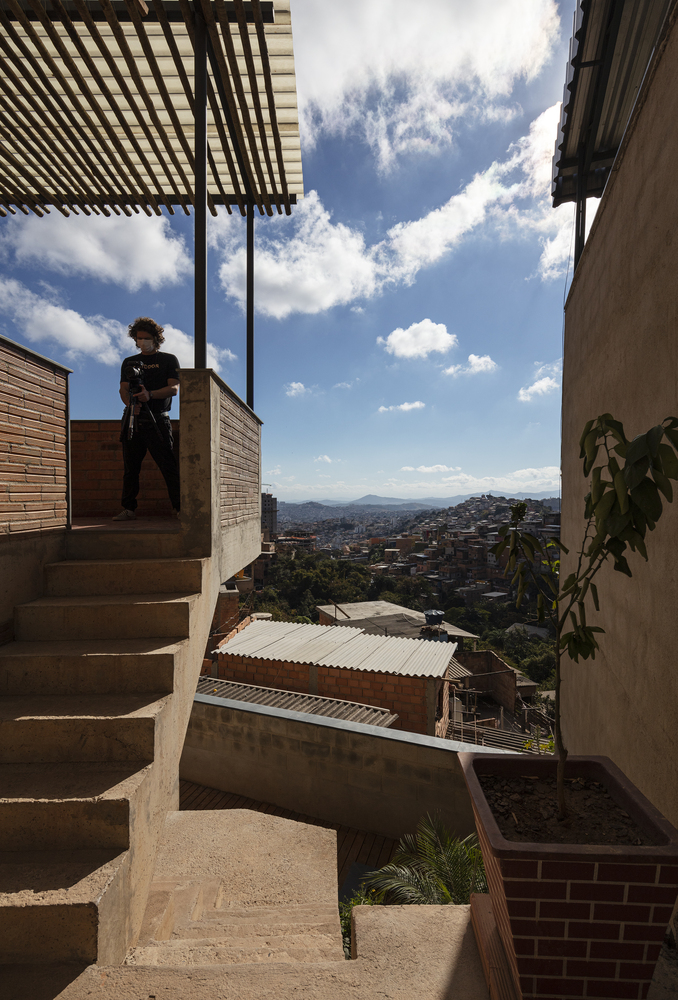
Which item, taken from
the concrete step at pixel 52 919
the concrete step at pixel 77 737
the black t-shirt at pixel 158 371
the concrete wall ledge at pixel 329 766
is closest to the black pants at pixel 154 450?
the black t-shirt at pixel 158 371

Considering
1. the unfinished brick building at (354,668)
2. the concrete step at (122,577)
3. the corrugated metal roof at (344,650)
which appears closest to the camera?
the concrete step at (122,577)

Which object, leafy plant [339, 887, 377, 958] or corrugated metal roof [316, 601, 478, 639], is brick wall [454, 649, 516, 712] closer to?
corrugated metal roof [316, 601, 478, 639]

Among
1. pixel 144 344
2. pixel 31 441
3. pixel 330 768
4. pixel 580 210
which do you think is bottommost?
pixel 330 768

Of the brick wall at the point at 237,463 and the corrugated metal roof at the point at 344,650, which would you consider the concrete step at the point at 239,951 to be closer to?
the brick wall at the point at 237,463

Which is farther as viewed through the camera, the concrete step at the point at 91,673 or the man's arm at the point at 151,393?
the man's arm at the point at 151,393

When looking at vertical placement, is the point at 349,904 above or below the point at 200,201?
below

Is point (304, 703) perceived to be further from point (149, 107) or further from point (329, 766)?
point (149, 107)

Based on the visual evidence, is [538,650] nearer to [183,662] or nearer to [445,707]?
[445,707]

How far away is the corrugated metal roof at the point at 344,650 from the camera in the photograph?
720 cm

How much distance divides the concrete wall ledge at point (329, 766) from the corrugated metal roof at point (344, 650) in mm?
2159

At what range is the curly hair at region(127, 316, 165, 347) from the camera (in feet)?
11.9

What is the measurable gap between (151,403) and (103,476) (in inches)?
64.6

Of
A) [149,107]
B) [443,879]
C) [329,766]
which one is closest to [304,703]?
[329,766]

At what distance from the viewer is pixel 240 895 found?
7.31ft
